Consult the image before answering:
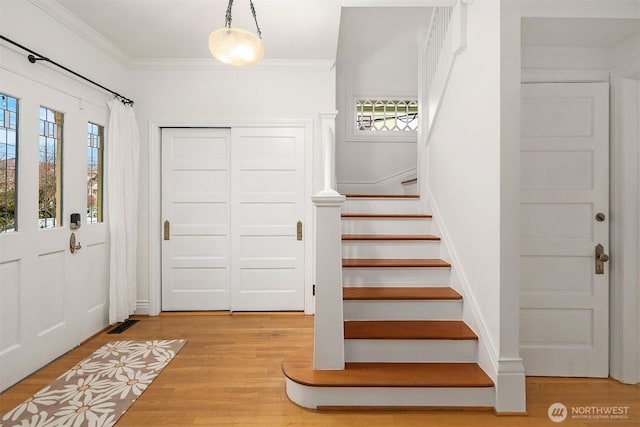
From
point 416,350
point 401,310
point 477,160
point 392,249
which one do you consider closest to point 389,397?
point 416,350

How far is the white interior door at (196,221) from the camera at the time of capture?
3.59 meters

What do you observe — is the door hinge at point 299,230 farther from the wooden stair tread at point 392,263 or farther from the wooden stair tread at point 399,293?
the wooden stair tread at point 399,293

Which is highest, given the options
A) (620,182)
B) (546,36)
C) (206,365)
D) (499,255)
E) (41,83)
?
(546,36)

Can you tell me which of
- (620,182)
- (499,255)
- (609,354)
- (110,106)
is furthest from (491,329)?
(110,106)

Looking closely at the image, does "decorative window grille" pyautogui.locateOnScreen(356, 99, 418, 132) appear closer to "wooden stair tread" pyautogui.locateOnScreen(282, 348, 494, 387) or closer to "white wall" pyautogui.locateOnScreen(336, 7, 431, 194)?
"white wall" pyautogui.locateOnScreen(336, 7, 431, 194)

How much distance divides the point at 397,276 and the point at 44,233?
99.5 inches

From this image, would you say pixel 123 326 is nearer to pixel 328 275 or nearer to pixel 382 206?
pixel 328 275

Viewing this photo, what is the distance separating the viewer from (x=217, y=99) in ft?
11.6

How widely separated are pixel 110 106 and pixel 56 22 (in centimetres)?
75

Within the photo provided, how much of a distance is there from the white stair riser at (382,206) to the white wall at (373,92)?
3.51 ft

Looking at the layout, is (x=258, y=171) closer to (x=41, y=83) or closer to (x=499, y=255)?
(x=41, y=83)

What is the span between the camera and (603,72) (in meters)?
2.19

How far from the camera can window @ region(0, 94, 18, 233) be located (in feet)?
7.01

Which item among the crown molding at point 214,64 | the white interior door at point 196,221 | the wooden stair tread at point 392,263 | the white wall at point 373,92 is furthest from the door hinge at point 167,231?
the white wall at point 373,92
